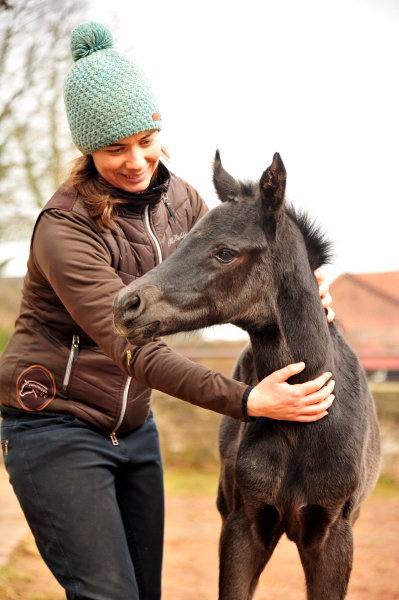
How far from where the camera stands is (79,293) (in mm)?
1811

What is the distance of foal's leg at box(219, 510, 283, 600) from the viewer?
2098 millimetres

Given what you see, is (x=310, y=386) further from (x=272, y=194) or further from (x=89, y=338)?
(x=89, y=338)

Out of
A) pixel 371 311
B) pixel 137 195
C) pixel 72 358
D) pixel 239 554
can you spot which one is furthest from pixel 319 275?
pixel 371 311

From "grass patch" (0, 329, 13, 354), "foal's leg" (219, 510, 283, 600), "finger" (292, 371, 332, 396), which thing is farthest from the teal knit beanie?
"grass patch" (0, 329, 13, 354)

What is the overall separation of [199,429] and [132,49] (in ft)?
14.2

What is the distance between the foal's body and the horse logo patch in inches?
17.9

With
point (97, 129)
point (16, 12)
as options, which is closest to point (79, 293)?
Answer: point (97, 129)

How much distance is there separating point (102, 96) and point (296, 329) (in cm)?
102

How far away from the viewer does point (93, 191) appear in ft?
6.59

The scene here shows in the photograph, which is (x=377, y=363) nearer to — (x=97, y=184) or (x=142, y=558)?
(x=142, y=558)

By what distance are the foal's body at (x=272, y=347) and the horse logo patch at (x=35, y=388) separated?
45 centimetres

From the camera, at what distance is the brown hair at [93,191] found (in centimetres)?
194

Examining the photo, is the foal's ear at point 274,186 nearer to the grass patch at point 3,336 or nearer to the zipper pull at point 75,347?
the zipper pull at point 75,347

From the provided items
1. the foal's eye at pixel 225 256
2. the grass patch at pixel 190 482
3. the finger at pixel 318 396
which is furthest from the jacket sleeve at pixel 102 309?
the grass patch at pixel 190 482
